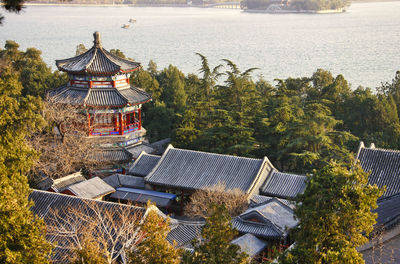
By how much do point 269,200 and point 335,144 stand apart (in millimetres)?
7660

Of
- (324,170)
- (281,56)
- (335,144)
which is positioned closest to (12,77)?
(324,170)

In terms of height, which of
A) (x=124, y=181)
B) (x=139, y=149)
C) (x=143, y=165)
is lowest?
(x=124, y=181)

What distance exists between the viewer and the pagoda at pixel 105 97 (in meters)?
23.7

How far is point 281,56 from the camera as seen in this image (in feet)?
227

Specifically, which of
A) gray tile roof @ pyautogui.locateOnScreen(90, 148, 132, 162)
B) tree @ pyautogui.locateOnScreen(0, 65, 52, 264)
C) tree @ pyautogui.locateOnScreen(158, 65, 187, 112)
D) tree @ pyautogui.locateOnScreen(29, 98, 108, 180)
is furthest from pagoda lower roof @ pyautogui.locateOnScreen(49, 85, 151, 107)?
tree @ pyautogui.locateOnScreen(0, 65, 52, 264)

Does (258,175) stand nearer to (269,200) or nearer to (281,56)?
(269,200)

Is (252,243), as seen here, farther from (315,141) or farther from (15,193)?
(315,141)

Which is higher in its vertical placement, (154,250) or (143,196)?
(154,250)

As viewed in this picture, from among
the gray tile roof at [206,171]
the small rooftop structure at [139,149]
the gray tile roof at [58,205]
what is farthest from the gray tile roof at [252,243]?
the small rooftop structure at [139,149]

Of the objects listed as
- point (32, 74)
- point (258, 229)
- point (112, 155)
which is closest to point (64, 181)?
point (112, 155)

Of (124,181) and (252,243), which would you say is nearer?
(252,243)

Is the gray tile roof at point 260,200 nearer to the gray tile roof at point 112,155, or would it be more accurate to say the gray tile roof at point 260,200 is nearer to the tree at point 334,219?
the gray tile roof at point 112,155

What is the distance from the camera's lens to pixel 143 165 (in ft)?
74.4

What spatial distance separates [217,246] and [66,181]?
13.2 m
